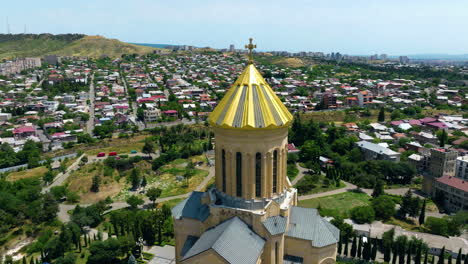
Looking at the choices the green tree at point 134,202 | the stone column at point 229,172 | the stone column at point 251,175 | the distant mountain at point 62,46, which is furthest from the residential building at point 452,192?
the distant mountain at point 62,46

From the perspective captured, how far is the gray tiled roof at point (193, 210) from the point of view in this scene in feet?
42.8

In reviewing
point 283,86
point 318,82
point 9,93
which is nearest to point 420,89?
A: point 318,82

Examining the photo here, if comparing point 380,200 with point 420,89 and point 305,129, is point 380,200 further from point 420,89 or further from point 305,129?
point 420,89

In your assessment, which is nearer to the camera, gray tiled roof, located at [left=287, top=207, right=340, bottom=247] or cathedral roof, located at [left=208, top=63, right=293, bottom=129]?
cathedral roof, located at [left=208, top=63, right=293, bottom=129]

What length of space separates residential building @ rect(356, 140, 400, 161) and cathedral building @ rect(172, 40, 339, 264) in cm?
3111

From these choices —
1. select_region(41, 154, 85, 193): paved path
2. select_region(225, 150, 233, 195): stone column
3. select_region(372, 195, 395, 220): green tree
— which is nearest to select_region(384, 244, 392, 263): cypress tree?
select_region(372, 195, 395, 220): green tree

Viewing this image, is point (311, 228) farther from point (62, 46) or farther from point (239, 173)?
point (62, 46)

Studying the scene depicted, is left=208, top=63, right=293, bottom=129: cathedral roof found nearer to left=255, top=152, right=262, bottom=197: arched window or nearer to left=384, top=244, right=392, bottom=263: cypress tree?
left=255, top=152, right=262, bottom=197: arched window

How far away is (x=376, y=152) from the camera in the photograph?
40844mm

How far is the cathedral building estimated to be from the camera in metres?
11.4

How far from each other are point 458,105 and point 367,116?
22.8 metres

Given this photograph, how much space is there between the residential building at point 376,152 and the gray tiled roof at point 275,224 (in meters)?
33.0

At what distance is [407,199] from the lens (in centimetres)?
2811

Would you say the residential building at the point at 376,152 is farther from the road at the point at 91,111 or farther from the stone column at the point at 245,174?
the road at the point at 91,111
